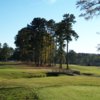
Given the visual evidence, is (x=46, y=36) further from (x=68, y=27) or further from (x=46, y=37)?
(x=68, y=27)

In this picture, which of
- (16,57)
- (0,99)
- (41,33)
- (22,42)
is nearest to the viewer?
(0,99)

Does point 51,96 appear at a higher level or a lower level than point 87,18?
lower

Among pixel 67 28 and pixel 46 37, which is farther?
pixel 46 37

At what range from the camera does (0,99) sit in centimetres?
2388

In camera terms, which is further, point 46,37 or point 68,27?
point 46,37

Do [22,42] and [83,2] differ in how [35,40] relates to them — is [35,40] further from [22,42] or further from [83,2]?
[83,2]

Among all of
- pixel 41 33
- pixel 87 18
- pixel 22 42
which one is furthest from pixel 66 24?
pixel 87 18

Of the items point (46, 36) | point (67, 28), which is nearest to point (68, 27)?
point (67, 28)

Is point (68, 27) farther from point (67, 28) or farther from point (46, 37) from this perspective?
point (46, 37)

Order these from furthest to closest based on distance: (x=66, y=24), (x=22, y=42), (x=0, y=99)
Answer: (x=22, y=42) → (x=66, y=24) → (x=0, y=99)

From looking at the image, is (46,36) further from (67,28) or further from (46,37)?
(67,28)

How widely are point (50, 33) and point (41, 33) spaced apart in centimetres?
453

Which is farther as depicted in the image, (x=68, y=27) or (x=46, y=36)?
(x=46, y=36)

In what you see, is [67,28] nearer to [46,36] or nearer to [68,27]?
[68,27]
